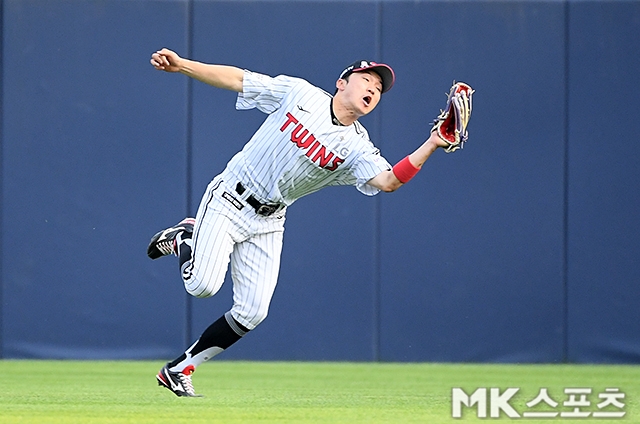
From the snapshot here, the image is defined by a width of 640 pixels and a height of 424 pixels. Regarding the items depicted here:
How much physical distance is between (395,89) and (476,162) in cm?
87

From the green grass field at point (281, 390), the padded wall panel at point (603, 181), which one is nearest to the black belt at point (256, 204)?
the green grass field at point (281, 390)

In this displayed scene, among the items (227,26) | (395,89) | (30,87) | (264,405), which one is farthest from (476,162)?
(264,405)

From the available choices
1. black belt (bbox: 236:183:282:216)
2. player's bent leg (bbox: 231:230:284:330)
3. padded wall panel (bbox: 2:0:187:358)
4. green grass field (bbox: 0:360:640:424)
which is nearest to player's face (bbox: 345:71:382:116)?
black belt (bbox: 236:183:282:216)

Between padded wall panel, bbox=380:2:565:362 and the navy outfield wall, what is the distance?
2cm

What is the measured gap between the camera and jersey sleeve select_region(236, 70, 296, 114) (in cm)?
536

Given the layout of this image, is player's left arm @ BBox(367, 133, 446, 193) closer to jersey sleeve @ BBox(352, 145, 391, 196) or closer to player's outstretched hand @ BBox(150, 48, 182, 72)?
jersey sleeve @ BBox(352, 145, 391, 196)

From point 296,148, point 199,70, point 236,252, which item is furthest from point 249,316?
point 199,70

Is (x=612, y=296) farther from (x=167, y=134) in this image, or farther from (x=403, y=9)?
(x=167, y=134)

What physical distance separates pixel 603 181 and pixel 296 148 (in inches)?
175

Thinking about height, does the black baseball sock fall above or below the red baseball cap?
Result: below

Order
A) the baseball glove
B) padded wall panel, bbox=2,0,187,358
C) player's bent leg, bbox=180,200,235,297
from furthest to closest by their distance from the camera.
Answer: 1. padded wall panel, bbox=2,0,187,358
2. player's bent leg, bbox=180,200,235,297
3. the baseball glove

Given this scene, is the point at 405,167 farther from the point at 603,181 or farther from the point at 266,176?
the point at 603,181

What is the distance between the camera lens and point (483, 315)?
909 centimetres

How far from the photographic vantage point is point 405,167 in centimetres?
493
